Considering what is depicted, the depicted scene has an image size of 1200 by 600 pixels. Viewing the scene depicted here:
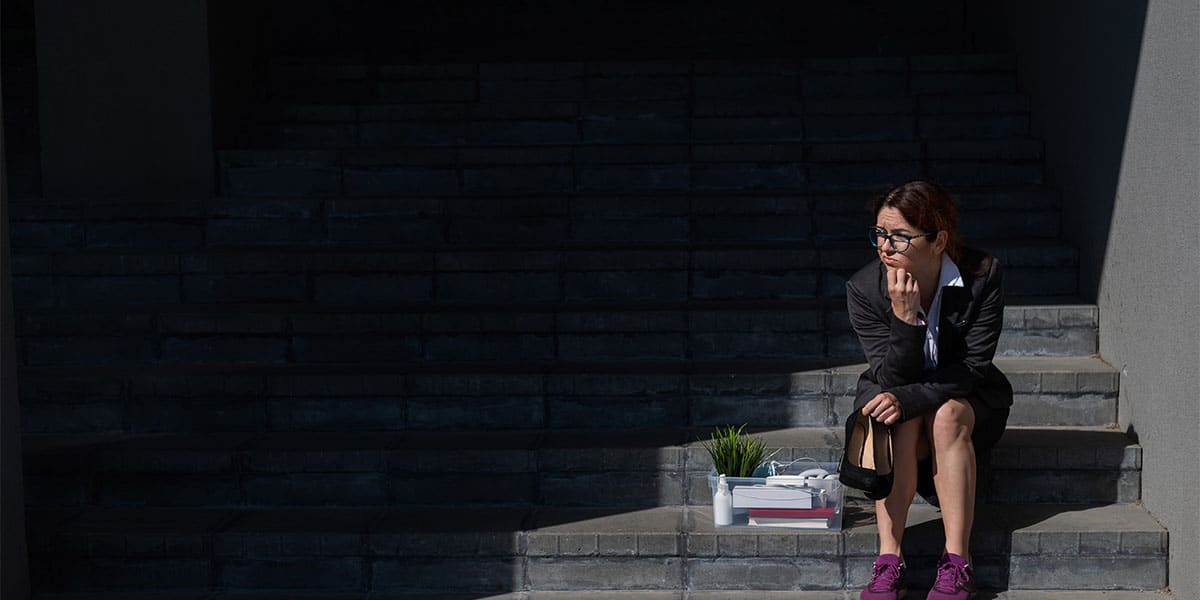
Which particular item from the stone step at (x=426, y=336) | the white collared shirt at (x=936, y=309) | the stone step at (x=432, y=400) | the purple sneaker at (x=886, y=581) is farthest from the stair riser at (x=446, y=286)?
the purple sneaker at (x=886, y=581)

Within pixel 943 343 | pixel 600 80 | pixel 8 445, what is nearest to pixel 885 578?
pixel 943 343

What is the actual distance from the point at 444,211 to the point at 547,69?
4.51ft

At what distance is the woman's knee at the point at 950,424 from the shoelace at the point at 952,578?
0.35m

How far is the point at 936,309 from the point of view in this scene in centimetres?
394

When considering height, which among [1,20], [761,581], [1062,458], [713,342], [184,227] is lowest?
[761,581]

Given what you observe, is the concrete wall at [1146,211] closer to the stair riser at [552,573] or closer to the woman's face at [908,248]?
the stair riser at [552,573]

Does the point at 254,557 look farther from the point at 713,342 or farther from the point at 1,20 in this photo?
the point at 1,20

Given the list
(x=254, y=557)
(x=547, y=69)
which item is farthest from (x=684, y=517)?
(x=547, y=69)

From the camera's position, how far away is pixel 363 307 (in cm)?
530

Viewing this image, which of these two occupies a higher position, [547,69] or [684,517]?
[547,69]

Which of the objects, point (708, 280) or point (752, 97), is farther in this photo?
point (752, 97)

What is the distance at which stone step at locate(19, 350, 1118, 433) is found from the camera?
184 inches

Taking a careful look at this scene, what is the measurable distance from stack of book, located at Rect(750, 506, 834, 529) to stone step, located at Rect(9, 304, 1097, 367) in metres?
1.02

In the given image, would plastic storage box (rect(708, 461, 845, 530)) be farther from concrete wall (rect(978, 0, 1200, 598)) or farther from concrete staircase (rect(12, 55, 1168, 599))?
concrete wall (rect(978, 0, 1200, 598))
